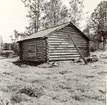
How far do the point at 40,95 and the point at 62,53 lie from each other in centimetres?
1329

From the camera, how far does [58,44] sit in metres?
20.6

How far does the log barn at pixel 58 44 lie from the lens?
20.2 metres

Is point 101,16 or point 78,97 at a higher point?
point 101,16

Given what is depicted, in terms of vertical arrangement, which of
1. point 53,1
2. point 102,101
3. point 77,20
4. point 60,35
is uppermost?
point 53,1

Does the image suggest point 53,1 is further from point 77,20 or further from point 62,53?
point 62,53

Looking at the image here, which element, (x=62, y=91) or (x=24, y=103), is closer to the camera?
(x=24, y=103)

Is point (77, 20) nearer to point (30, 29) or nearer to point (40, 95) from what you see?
point (30, 29)

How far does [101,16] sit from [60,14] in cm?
1088

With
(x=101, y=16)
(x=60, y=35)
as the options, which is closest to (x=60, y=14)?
(x=101, y=16)

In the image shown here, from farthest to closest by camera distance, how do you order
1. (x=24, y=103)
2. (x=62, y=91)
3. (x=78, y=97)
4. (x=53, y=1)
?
(x=53, y=1), (x=62, y=91), (x=78, y=97), (x=24, y=103)

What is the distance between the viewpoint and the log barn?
2016cm

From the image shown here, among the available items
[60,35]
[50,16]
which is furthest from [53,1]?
[60,35]

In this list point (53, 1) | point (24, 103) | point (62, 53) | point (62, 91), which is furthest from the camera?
point (53, 1)

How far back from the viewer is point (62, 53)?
20875 mm
